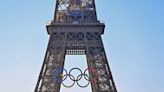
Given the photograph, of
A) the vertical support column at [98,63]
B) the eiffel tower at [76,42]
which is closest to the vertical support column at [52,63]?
the eiffel tower at [76,42]

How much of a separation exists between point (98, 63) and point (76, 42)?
5087 millimetres

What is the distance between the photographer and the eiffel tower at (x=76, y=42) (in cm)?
5769

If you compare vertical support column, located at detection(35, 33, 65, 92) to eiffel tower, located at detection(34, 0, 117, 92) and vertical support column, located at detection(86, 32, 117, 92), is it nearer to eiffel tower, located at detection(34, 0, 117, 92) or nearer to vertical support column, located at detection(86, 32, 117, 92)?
eiffel tower, located at detection(34, 0, 117, 92)

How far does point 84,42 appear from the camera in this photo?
60125 millimetres

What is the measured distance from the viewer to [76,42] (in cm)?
6059

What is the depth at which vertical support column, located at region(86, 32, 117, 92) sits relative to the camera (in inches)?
2264

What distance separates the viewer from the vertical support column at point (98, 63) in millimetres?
57500

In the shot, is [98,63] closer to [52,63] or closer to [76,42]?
[76,42]

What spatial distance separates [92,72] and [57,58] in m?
6.13

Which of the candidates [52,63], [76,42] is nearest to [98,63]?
[76,42]

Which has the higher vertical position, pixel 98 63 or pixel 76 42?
pixel 76 42

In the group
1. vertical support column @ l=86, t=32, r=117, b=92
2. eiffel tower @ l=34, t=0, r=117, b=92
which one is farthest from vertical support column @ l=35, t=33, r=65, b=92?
vertical support column @ l=86, t=32, r=117, b=92

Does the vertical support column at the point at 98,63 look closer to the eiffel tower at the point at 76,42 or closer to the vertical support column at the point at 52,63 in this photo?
the eiffel tower at the point at 76,42

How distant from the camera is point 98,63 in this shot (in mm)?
59344
